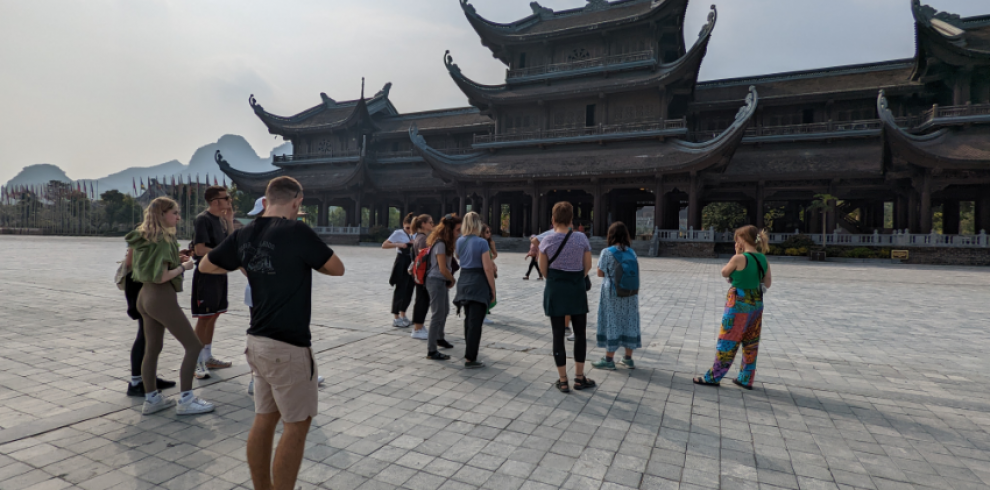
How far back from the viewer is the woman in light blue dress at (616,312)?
15.3ft

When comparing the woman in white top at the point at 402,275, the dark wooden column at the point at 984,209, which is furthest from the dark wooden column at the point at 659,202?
the woman in white top at the point at 402,275

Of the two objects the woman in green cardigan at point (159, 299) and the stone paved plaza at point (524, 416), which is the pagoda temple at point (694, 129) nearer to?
the stone paved plaza at point (524, 416)

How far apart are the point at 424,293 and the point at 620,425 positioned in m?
3.22

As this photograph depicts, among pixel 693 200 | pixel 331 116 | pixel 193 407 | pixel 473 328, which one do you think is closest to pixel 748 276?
pixel 473 328

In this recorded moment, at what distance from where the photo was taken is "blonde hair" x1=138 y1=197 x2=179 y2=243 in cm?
333

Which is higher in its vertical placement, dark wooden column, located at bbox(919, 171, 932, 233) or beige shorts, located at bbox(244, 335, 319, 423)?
dark wooden column, located at bbox(919, 171, 932, 233)

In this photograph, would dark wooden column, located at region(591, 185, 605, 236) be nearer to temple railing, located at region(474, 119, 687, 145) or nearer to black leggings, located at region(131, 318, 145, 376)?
temple railing, located at region(474, 119, 687, 145)

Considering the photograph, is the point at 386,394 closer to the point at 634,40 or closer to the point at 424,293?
the point at 424,293

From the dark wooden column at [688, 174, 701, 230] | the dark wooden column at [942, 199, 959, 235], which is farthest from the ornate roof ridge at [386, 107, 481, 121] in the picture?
the dark wooden column at [942, 199, 959, 235]

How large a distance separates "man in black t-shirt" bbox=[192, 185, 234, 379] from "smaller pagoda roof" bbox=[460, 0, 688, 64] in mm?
25906

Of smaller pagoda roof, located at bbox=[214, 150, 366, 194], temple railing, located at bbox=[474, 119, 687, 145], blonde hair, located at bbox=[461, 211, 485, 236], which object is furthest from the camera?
smaller pagoda roof, located at bbox=[214, 150, 366, 194]

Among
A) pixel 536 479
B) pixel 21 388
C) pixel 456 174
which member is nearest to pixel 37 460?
pixel 21 388

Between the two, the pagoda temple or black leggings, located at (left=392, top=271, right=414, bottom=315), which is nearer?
black leggings, located at (left=392, top=271, right=414, bottom=315)

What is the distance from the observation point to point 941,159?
18578 mm
